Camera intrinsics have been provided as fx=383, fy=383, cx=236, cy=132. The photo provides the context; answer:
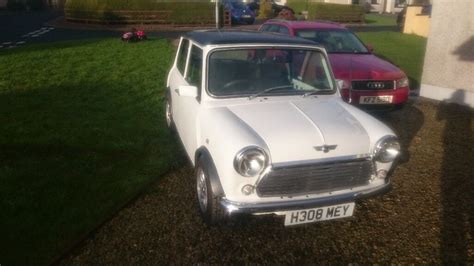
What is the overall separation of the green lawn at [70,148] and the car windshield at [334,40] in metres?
3.34

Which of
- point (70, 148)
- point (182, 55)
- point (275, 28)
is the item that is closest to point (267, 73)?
point (182, 55)

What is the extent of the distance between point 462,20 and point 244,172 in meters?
7.02

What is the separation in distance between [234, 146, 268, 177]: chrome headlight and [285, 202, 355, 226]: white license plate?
0.48 meters

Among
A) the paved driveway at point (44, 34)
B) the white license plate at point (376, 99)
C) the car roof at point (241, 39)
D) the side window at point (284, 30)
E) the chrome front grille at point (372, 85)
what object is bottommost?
the white license plate at point (376, 99)

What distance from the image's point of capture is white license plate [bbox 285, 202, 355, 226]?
3299 millimetres

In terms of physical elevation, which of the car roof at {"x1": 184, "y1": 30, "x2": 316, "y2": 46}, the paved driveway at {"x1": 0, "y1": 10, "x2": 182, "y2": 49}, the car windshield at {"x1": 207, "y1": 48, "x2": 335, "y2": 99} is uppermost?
the car roof at {"x1": 184, "y1": 30, "x2": 316, "y2": 46}

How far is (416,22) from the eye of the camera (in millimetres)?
21203

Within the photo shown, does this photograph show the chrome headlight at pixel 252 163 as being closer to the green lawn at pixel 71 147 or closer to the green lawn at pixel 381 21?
the green lawn at pixel 71 147

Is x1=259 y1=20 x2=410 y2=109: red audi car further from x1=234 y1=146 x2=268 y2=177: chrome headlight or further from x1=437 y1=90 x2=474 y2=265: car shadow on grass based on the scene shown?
x1=234 y1=146 x2=268 y2=177: chrome headlight

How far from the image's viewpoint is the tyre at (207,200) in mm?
→ 3423

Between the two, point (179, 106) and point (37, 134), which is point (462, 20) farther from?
point (37, 134)

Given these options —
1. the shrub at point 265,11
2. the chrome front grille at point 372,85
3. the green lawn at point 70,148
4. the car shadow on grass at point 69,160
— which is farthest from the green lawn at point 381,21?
the car shadow on grass at point 69,160

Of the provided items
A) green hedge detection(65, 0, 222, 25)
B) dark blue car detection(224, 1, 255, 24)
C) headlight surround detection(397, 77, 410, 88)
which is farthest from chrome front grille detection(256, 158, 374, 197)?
dark blue car detection(224, 1, 255, 24)

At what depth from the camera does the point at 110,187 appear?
4.53 metres
